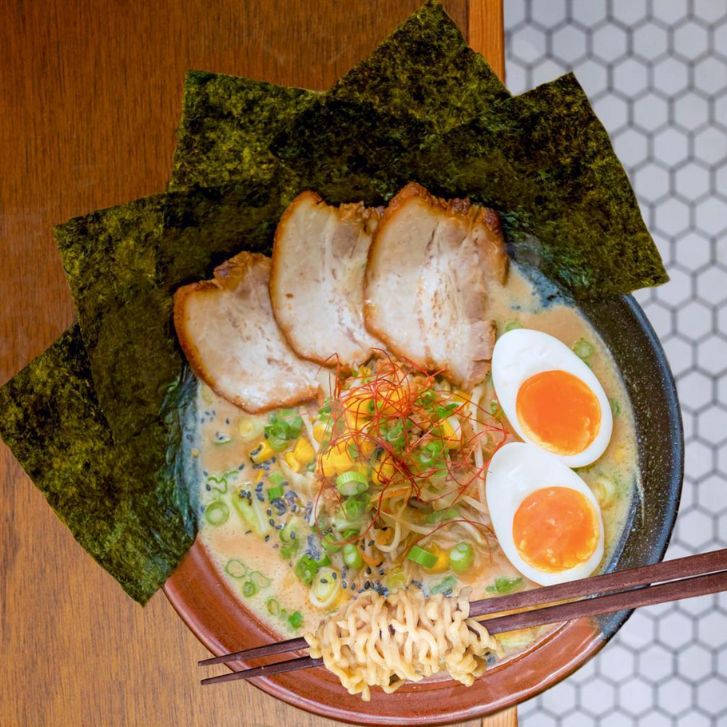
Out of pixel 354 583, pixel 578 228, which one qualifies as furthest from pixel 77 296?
pixel 578 228

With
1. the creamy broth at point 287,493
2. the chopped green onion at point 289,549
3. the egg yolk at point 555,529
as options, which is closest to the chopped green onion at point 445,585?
the creamy broth at point 287,493

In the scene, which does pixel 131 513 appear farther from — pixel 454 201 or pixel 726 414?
pixel 726 414

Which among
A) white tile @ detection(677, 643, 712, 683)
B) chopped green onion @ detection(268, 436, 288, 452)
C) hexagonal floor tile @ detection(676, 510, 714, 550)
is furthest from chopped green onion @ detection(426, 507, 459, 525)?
white tile @ detection(677, 643, 712, 683)

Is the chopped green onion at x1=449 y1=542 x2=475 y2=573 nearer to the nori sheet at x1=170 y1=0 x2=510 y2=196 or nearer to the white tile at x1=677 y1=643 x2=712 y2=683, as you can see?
the nori sheet at x1=170 y1=0 x2=510 y2=196

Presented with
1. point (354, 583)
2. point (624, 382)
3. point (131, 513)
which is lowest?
point (354, 583)

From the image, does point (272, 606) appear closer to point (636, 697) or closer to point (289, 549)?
point (289, 549)
